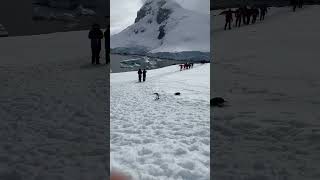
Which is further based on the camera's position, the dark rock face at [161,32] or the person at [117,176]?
the dark rock face at [161,32]

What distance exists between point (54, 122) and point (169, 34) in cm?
12837

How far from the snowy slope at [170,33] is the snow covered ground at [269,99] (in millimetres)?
82446

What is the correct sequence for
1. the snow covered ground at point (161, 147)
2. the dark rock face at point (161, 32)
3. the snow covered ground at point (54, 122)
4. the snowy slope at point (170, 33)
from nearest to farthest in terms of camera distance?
the snow covered ground at point (54, 122) → the snow covered ground at point (161, 147) → the snowy slope at point (170, 33) → the dark rock face at point (161, 32)

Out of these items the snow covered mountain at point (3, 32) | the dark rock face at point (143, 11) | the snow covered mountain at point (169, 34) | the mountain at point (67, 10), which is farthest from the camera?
the dark rock face at point (143, 11)

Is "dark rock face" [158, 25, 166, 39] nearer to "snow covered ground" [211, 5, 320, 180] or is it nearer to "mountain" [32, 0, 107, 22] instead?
"mountain" [32, 0, 107, 22]

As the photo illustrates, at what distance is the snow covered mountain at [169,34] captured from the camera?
370 feet

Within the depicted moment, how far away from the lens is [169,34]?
132625 mm

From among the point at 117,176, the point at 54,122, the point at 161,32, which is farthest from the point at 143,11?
the point at 117,176

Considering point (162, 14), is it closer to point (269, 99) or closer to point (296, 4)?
point (296, 4)

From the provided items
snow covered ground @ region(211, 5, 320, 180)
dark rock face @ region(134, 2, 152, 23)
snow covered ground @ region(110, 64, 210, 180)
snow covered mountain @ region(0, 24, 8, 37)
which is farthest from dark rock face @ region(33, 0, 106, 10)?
dark rock face @ region(134, 2, 152, 23)

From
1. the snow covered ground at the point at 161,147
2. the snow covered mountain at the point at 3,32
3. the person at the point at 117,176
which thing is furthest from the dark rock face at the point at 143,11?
the person at the point at 117,176

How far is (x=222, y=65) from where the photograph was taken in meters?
16.0

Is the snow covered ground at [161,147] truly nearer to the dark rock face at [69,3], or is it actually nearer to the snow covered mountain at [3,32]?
the snow covered mountain at [3,32]

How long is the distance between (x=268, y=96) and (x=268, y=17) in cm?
1537
